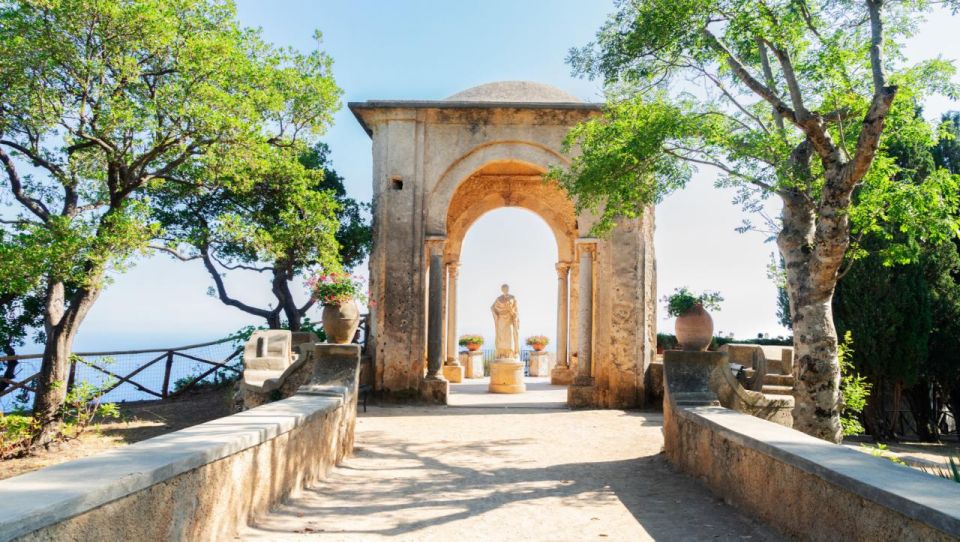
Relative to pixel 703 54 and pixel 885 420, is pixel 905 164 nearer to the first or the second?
pixel 885 420

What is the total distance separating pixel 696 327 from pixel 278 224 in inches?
390

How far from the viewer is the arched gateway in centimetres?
1246

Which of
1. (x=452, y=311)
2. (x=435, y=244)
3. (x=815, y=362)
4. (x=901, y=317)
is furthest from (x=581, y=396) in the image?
(x=901, y=317)

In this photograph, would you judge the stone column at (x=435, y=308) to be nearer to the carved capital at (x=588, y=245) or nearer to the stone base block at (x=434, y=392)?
the stone base block at (x=434, y=392)

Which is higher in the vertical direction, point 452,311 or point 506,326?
point 452,311

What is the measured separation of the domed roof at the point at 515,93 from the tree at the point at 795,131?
12.2 ft

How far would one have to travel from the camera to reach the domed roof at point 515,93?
44.6 feet

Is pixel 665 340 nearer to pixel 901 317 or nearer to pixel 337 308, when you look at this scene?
pixel 901 317

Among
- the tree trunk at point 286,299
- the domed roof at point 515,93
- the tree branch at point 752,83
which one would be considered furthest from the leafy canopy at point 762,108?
the tree trunk at point 286,299

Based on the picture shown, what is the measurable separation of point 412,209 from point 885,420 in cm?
1278

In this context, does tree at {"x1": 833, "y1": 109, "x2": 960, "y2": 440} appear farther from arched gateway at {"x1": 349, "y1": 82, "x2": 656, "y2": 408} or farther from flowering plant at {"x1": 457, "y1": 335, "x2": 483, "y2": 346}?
flowering plant at {"x1": 457, "y1": 335, "x2": 483, "y2": 346}

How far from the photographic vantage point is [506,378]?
15.4 meters

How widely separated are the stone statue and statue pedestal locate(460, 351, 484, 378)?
4.25 metres

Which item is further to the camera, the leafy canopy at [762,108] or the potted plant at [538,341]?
the potted plant at [538,341]
